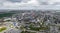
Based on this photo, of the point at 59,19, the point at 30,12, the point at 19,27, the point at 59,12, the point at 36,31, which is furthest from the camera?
the point at 30,12

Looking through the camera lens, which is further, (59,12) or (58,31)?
(59,12)

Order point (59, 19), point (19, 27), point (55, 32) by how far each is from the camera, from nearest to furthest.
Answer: point (55, 32)
point (19, 27)
point (59, 19)

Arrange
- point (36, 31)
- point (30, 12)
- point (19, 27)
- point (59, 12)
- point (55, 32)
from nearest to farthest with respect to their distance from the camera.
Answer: point (55, 32) → point (36, 31) → point (19, 27) → point (59, 12) → point (30, 12)

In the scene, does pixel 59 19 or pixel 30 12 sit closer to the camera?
pixel 59 19

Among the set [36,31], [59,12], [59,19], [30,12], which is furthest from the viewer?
[30,12]

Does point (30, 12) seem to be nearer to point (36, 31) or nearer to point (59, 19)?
point (59, 19)

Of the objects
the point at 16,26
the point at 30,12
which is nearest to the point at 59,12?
the point at 30,12

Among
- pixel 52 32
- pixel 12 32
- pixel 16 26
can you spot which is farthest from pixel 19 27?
pixel 52 32

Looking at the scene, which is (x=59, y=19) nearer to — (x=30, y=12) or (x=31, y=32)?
(x=31, y=32)
